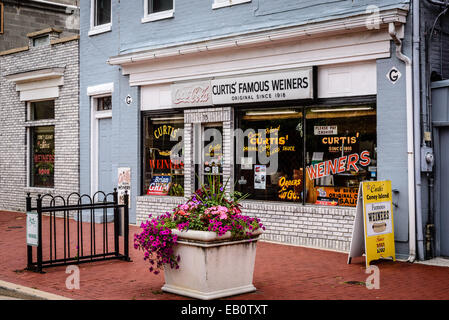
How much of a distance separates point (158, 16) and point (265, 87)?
12.1 feet

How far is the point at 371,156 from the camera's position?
10562 mm

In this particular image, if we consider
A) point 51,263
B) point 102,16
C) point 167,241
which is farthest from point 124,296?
point 102,16

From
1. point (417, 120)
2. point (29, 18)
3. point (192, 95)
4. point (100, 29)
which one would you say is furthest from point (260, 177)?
point (29, 18)

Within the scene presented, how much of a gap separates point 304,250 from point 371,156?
2.03 m

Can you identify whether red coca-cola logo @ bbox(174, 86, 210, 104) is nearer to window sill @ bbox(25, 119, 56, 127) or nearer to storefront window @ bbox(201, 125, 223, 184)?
storefront window @ bbox(201, 125, 223, 184)

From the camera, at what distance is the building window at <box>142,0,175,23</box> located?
13.8 m

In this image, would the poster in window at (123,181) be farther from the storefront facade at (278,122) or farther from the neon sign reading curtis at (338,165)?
the neon sign reading curtis at (338,165)

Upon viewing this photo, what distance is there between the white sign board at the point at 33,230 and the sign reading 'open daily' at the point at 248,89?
4892 millimetres

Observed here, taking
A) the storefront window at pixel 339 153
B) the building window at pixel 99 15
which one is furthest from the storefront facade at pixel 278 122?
the building window at pixel 99 15

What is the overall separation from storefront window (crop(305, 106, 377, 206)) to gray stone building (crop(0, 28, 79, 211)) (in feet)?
23.8

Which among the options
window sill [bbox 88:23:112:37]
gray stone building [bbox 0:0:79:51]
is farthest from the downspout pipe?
gray stone building [bbox 0:0:79:51]

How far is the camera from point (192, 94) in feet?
43.1

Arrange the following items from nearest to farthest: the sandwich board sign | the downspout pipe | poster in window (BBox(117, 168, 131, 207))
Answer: the sandwich board sign
the downspout pipe
poster in window (BBox(117, 168, 131, 207))

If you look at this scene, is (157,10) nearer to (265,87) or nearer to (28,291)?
(265,87)
